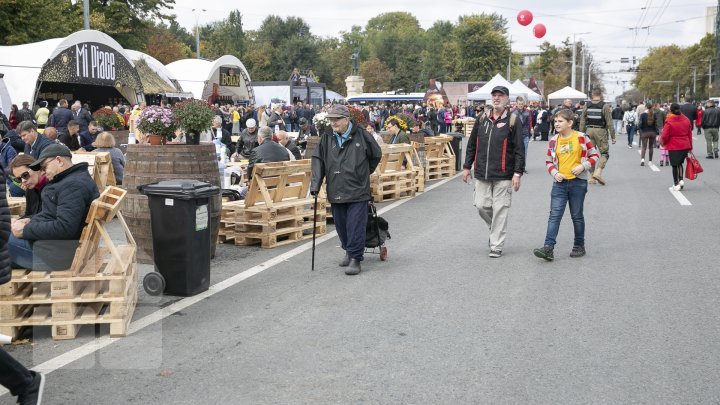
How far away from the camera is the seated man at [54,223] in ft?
20.1

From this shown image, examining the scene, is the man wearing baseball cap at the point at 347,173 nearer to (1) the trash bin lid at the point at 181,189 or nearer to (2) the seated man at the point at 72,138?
(1) the trash bin lid at the point at 181,189

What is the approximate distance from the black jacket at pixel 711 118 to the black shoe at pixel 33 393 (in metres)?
22.7

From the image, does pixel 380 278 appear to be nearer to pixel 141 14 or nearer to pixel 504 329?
pixel 504 329

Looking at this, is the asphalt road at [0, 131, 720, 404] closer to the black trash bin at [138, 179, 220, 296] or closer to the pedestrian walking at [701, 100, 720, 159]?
the black trash bin at [138, 179, 220, 296]

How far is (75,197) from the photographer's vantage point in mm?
6156

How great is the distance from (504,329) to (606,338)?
0.75m

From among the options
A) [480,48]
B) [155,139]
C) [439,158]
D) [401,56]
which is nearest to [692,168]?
[439,158]

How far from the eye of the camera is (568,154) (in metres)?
8.89


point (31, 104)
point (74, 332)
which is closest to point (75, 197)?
point (74, 332)

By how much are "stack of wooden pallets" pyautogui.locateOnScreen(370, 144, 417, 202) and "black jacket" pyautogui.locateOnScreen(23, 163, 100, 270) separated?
27.5 ft

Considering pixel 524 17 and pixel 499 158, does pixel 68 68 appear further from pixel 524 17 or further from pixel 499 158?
pixel 499 158

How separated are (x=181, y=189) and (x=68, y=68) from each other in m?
23.0

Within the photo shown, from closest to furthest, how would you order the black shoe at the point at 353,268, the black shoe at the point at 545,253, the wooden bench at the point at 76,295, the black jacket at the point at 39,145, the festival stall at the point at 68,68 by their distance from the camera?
the wooden bench at the point at 76,295, the black shoe at the point at 353,268, the black shoe at the point at 545,253, the black jacket at the point at 39,145, the festival stall at the point at 68,68

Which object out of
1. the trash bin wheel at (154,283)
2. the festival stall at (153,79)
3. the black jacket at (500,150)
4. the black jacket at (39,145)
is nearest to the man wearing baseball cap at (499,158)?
the black jacket at (500,150)
